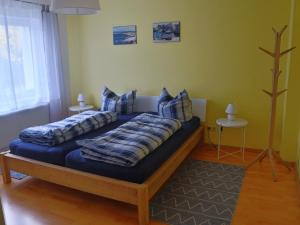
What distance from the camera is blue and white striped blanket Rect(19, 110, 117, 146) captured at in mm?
2958

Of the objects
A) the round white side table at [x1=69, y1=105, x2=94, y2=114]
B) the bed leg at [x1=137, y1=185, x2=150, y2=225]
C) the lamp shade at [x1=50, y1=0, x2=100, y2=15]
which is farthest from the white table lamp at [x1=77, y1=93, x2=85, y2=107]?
the bed leg at [x1=137, y1=185, x2=150, y2=225]

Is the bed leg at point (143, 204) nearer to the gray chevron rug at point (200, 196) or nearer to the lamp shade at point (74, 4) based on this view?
the gray chevron rug at point (200, 196)

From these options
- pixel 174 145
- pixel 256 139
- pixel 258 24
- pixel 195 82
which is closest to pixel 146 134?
pixel 174 145

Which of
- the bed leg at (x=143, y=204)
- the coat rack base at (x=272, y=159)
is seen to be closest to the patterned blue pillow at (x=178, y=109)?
the coat rack base at (x=272, y=159)

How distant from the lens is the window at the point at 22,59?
3.92m

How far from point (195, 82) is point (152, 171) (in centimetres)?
204

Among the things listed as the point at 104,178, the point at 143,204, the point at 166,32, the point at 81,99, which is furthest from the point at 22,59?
the point at 143,204

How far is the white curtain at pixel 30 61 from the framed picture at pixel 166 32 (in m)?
1.74

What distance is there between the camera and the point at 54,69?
15.4ft

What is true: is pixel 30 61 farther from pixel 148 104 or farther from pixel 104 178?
pixel 104 178

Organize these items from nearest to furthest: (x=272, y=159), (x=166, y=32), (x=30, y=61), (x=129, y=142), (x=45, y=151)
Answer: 1. (x=129, y=142)
2. (x=45, y=151)
3. (x=272, y=159)
4. (x=166, y=32)
5. (x=30, y=61)

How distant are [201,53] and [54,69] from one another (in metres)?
2.51

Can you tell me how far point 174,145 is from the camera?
10.0ft

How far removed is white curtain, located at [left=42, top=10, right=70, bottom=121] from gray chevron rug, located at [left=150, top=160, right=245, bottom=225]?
8.44 ft
